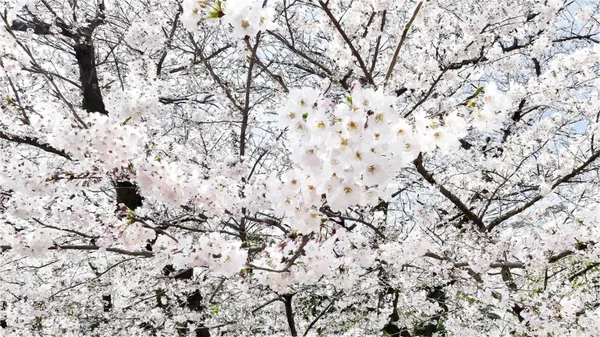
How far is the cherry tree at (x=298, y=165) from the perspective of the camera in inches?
74.3

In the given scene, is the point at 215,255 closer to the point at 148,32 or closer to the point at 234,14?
the point at 234,14

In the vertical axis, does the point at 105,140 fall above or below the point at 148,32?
below

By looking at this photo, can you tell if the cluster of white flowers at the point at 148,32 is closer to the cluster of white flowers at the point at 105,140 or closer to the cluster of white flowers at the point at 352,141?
the cluster of white flowers at the point at 105,140

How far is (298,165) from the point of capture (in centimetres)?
182

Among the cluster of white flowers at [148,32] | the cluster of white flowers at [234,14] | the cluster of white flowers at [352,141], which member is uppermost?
the cluster of white flowers at [148,32]

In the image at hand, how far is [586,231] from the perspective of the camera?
147 inches

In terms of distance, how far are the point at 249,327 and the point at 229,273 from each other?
15.5 feet

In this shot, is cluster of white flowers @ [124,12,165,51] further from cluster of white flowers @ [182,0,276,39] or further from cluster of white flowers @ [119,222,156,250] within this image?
cluster of white flowers @ [182,0,276,39]

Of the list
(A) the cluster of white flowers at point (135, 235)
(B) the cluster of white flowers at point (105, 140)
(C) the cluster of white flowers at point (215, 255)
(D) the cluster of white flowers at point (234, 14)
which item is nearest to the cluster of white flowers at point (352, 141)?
(D) the cluster of white flowers at point (234, 14)

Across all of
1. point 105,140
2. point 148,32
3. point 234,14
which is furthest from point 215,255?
point 148,32

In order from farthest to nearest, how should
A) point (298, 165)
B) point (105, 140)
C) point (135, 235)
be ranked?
point (135, 235)
point (105, 140)
point (298, 165)

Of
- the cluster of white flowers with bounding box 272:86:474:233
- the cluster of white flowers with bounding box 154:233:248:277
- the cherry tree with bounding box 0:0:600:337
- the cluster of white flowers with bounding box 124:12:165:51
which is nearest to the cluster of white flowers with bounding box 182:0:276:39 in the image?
the cherry tree with bounding box 0:0:600:337

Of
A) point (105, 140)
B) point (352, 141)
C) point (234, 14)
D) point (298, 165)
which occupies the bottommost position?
point (352, 141)

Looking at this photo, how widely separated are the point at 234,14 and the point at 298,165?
65 cm
